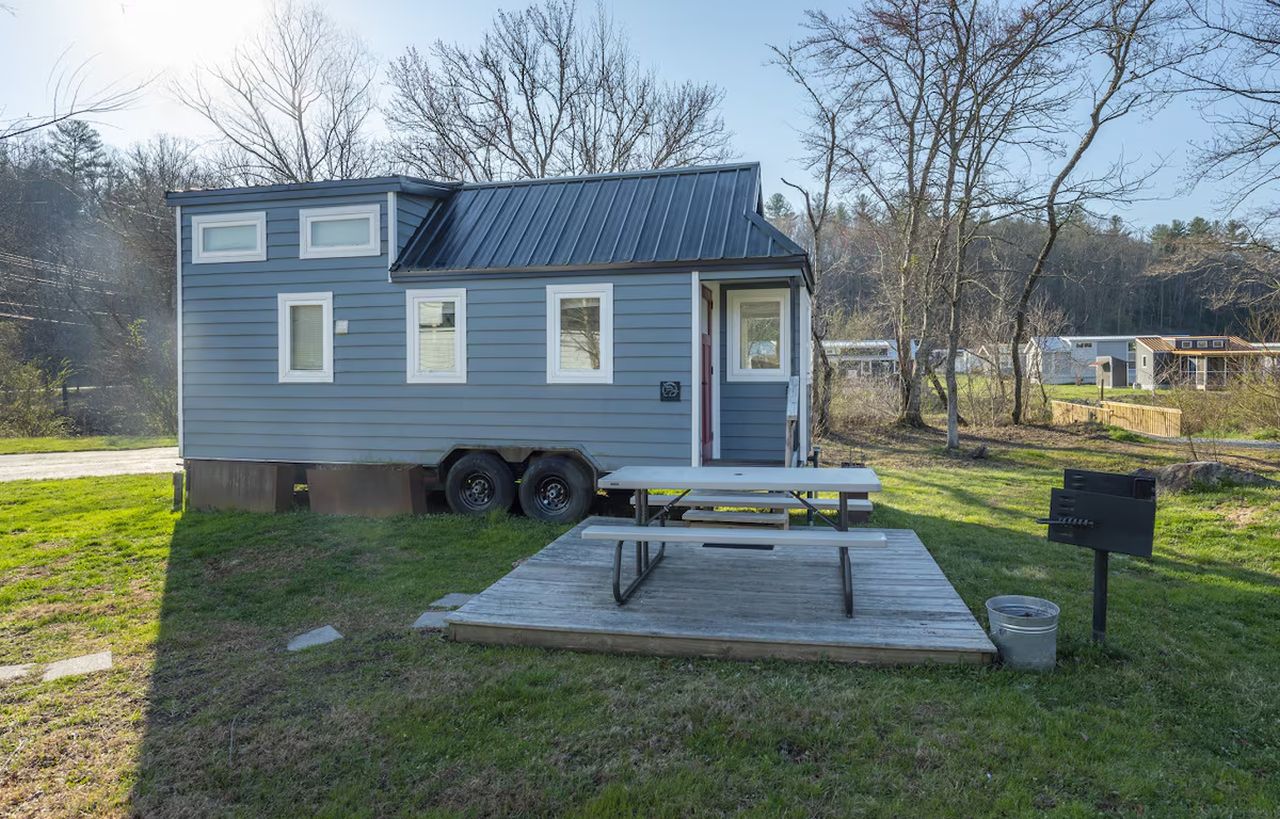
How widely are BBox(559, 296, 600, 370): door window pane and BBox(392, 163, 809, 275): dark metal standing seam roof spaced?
0.37 meters

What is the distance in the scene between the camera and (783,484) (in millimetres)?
4180

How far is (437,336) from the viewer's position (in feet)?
25.7

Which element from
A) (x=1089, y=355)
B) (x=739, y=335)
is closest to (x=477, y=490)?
(x=739, y=335)

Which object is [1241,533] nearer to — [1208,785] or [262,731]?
[1208,785]

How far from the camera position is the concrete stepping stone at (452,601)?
4.71m

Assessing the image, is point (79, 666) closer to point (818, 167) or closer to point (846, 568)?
point (846, 568)

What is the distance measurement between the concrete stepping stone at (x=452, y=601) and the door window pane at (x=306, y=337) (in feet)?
13.7

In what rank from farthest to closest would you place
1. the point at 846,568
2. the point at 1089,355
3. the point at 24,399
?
the point at 1089,355, the point at 24,399, the point at 846,568

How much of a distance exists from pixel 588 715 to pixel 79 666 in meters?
2.76

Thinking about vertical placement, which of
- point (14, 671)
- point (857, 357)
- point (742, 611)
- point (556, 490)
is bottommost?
point (14, 671)

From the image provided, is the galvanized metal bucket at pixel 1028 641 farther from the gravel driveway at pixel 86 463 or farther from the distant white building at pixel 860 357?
the distant white building at pixel 860 357

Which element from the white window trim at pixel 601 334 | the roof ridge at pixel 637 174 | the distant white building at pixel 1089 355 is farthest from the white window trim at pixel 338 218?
the distant white building at pixel 1089 355

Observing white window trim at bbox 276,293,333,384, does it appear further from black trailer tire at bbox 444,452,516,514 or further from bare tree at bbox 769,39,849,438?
bare tree at bbox 769,39,849,438

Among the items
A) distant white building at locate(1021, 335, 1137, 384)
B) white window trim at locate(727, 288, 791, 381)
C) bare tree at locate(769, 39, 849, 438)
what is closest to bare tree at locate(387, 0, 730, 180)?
bare tree at locate(769, 39, 849, 438)
